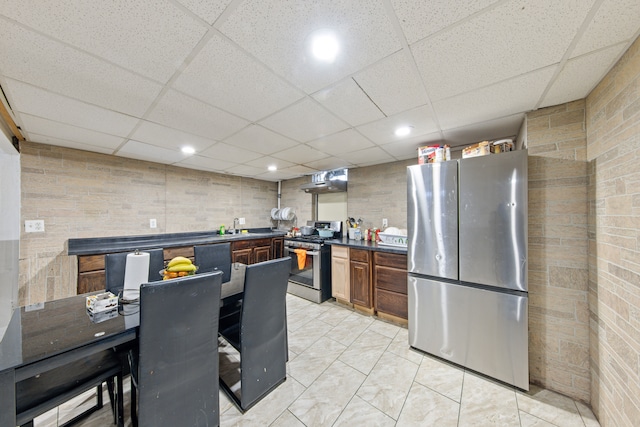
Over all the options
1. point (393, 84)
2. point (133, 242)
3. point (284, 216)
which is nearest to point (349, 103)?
point (393, 84)

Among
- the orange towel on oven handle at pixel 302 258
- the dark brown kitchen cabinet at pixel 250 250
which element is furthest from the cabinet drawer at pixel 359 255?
the dark brown kitchen cabinet at pixel 250 250

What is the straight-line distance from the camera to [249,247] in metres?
4.15

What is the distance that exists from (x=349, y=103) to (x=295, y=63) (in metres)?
0.57

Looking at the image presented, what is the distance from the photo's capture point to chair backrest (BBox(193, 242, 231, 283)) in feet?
8.11

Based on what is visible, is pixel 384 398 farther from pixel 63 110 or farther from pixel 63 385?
pixel 63 110

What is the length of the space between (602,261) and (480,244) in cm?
64

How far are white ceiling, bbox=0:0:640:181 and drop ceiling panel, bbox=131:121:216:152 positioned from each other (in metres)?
0.04

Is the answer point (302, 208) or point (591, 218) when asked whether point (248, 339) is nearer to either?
point (591, 218)

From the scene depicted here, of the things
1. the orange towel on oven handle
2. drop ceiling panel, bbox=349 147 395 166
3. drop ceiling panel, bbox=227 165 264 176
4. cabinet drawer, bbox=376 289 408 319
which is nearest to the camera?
cabinet drawer, bbox=376 289 408 319

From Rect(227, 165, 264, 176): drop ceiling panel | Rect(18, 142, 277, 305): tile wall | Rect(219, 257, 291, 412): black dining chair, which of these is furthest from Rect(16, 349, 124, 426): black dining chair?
Rect(227, 165, 264, 176): drop ceiling panel

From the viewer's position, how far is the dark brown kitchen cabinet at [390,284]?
8.70 feet

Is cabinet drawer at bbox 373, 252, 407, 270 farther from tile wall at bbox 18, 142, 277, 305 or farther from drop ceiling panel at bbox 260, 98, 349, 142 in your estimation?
tile wall at bbox 18, 142, 277, 305

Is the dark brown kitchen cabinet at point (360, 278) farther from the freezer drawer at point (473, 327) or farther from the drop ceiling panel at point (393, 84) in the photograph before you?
the drop ceiling panel at point (393, 84)

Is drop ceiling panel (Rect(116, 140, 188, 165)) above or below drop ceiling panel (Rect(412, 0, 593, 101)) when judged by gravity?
above
